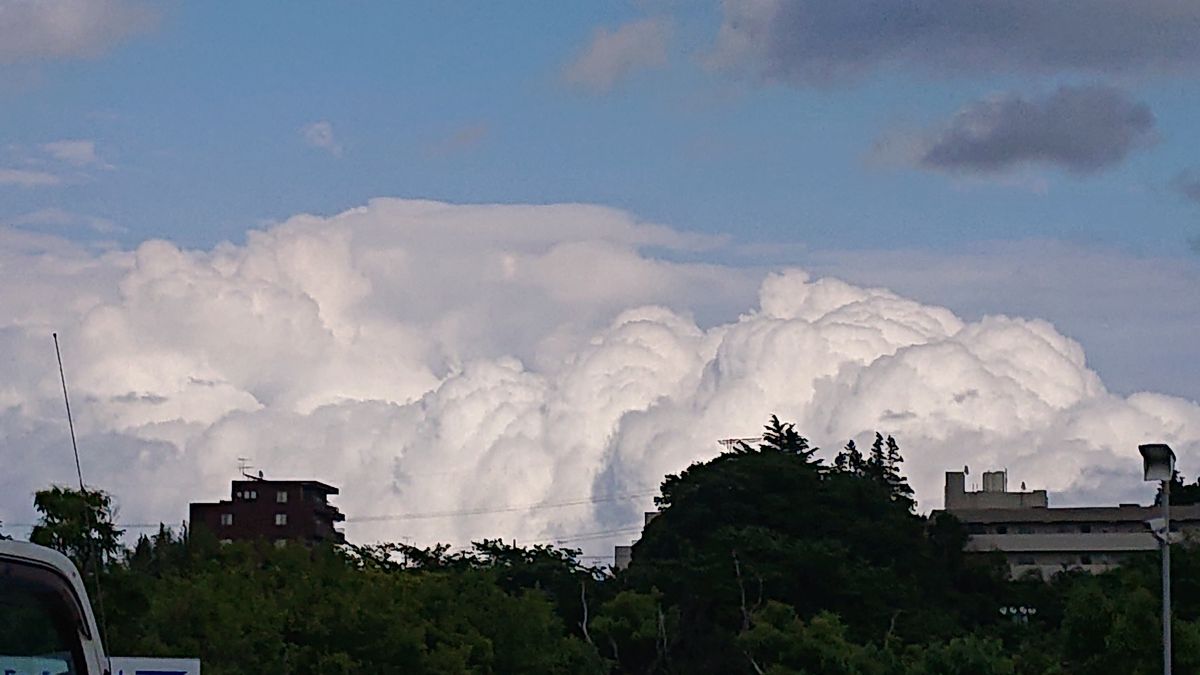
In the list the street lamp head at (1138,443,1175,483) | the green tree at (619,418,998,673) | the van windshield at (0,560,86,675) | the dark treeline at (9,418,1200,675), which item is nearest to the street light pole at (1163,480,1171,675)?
the street lamp head at (1138,443,1175,483)

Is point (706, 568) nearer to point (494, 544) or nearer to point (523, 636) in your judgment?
point (494, 544)

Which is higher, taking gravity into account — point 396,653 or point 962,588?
point 962,588

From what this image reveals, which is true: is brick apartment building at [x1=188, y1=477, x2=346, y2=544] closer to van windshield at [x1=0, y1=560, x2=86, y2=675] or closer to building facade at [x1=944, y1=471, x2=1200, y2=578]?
building facade at [x1=944, y1=471, x2=1200, y2=578]

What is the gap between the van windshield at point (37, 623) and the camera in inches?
297

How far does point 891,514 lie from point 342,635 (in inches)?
2209

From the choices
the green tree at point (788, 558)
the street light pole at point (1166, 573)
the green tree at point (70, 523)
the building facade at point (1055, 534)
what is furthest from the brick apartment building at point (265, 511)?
the street light pole at point (1166, 573)

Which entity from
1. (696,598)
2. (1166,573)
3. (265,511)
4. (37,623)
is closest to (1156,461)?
(1166,573)

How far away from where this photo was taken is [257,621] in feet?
162

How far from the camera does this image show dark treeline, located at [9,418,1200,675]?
4281 centimetres

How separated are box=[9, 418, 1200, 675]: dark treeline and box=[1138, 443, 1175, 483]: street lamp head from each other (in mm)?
10453

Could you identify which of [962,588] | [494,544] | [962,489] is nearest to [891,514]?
[962,588]

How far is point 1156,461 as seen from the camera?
21.2m

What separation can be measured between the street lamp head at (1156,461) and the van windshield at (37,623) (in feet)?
50.4

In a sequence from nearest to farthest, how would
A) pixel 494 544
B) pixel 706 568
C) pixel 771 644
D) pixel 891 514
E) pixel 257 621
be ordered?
pixel 257 621 < pixel 771 644 < pixel 706 568 < pixel 494 544 < pixel 891 514
